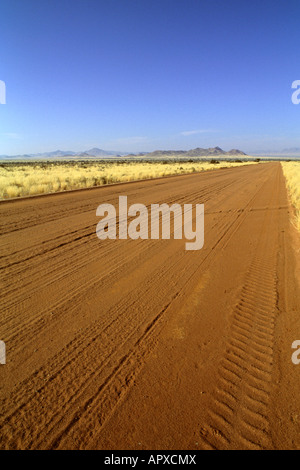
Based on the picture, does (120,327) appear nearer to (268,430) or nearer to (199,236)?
(268,430)

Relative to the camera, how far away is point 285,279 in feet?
16.1

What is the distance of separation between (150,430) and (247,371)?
1216 millimetres

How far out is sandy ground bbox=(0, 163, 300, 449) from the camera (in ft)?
7.38

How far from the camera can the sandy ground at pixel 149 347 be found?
2.25m

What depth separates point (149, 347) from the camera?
3.17 metres

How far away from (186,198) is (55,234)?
8.15 metres

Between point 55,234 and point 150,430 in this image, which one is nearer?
point 150,430

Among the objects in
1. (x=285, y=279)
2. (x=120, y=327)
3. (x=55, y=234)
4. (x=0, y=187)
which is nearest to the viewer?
(x=120, y=327)

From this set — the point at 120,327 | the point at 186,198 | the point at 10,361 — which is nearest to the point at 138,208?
the point at 186,198

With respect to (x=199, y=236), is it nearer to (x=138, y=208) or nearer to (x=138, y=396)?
(x=138, y=208)
